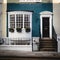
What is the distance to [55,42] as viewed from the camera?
30703 millimetres

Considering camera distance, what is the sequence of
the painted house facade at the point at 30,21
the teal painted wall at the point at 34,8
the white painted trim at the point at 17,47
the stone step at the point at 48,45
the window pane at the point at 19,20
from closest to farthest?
the white painted trim at the point at 17,47 → the stone step at the point at 48,45 → the painted house facade at the point at 30,21 → the window pane at the point at 19,20 → the teal painted wall at the point at 34,8

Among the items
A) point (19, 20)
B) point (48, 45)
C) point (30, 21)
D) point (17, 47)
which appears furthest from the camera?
point (30, 21)

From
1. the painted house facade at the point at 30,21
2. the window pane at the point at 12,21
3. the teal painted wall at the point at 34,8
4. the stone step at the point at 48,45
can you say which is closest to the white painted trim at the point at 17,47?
the stone step at the point at 48,45

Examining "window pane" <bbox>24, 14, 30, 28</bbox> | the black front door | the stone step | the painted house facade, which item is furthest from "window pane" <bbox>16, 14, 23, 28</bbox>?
the stone step

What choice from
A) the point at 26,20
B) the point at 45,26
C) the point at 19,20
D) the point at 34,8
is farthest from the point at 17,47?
the point at 34,8

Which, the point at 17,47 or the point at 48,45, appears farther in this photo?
the point at 48,45

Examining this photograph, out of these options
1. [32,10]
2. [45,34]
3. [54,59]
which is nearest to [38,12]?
[32,10]

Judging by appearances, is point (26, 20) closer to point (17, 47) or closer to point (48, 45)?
point (48, 45)

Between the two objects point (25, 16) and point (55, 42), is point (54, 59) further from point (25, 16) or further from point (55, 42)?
point (25, 16)

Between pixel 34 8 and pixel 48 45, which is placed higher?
pixel 34 8

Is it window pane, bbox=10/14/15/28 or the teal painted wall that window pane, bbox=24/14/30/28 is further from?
window pane, bbox=10/14/15/28

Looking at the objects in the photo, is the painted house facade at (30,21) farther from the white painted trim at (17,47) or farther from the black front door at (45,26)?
the white painted trim at (17,47)

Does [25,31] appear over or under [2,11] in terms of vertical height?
under

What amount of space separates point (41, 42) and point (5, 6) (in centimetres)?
606
